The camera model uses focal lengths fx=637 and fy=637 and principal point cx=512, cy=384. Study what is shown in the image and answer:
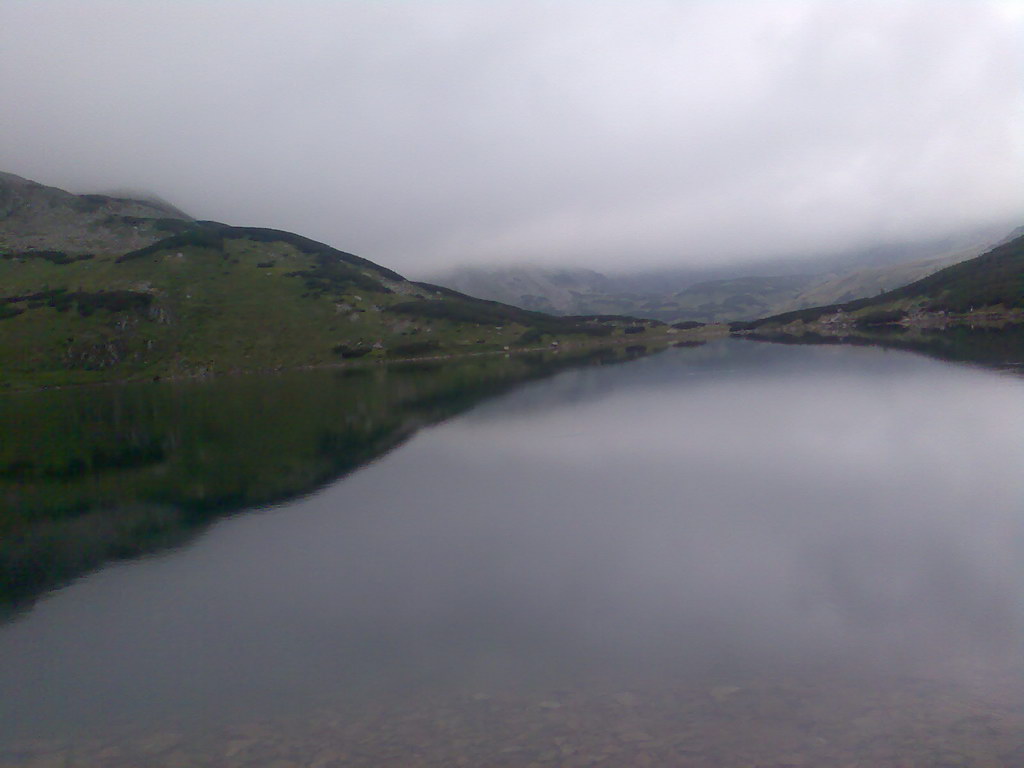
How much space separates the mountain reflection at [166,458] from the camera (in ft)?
123

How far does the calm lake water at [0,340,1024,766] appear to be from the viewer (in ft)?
54.2

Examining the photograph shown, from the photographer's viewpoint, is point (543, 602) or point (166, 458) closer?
point (543, 602)

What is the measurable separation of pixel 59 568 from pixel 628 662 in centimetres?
3029

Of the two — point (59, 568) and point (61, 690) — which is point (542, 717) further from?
point (59, 568)

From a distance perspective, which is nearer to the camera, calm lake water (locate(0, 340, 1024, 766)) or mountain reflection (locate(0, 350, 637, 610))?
calm lake water (locate(0, 340, 1024, 766))

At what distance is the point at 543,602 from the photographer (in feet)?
80.1

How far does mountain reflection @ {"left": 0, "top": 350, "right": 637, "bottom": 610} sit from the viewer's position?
3762 cm

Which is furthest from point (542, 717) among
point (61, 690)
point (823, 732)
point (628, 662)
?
point (61, 690)

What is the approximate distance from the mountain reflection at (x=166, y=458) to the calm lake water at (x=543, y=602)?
483 millimetres

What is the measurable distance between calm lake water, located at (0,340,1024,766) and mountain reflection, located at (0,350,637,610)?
483 millimetres

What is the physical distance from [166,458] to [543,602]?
52035mm

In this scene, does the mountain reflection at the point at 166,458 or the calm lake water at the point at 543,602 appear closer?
the calm lake water at the point at 543,602

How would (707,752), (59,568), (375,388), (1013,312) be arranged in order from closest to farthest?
(707,752)
(59,568)
(375,388)
(1013,312)

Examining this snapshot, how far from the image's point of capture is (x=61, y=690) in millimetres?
21172
